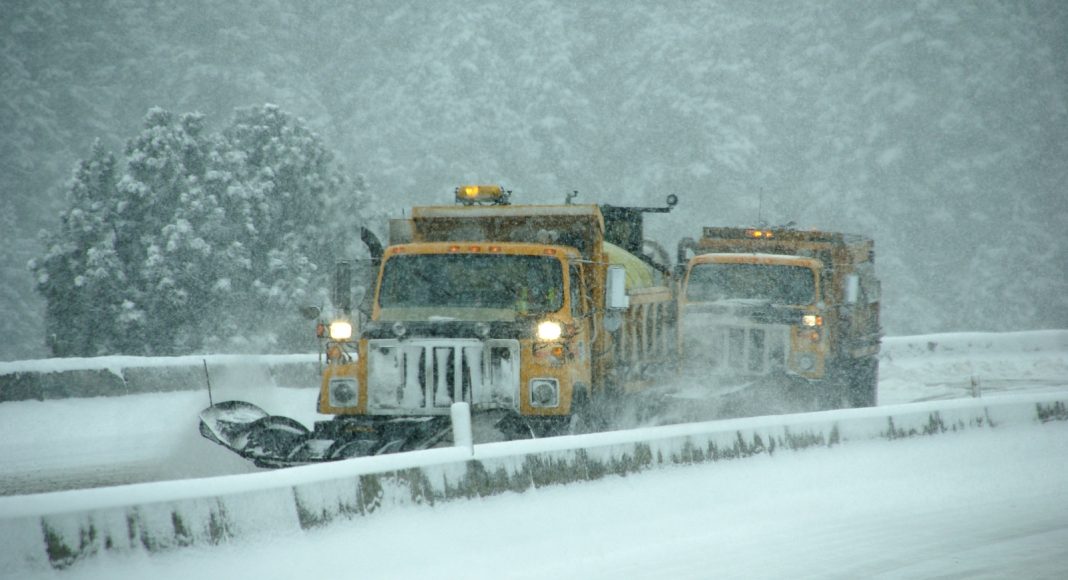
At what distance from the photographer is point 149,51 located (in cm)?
8469

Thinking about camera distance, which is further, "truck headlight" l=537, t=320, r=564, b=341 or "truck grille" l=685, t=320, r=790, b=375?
"truck grille" l=685, t=320, r=790, b=375

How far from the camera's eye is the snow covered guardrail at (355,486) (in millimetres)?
5555

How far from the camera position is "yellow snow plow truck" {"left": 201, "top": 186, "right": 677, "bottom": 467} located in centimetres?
1065

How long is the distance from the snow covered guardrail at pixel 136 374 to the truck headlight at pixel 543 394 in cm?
408

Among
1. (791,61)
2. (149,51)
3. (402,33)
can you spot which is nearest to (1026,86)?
(791,61)

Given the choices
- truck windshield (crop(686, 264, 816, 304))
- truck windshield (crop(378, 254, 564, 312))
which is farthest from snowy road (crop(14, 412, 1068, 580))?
truck windshield (crop(686, 264, 816, 304))

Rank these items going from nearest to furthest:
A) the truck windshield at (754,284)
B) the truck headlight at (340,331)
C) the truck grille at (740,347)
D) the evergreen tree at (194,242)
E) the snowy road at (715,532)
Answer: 1. the snowy road at (715,532)
2. the truck headlight at (340,331)
3. the truck grille at (740,347)
4. the truck windshield at (754,284)
5. the evergreen tree at (194,242)

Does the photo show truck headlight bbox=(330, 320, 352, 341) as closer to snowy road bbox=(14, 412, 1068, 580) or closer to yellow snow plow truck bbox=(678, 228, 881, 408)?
snowy road bbox=(14, 412, 1068, 580)

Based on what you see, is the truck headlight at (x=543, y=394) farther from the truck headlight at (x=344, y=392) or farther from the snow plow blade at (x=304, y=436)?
the truck headlight at (x=344, y=392)

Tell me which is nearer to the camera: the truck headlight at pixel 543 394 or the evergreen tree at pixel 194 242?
the truck headlight at pixel 543 394

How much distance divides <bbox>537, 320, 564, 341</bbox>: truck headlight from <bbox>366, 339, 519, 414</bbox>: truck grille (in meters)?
0.30

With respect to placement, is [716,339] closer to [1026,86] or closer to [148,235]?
[148,235]

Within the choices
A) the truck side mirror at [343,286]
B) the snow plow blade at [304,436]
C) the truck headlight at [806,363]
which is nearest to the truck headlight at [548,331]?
the snow plow blade at [304,436]

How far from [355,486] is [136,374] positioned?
9410mm
